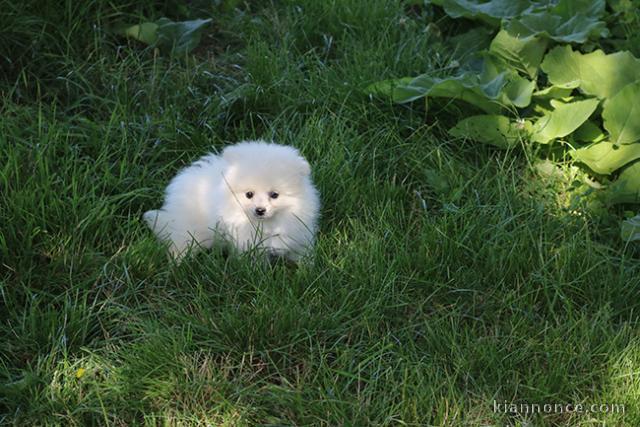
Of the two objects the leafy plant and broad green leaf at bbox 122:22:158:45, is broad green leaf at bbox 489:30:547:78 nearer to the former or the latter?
the leafy plant

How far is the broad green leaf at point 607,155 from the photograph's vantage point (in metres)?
3.92

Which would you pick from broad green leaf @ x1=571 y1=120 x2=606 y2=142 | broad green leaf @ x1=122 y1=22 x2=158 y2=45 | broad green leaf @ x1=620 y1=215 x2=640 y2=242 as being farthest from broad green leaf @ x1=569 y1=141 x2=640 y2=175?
broad green leaf @ x1=122 y1=22 x2=158 y2=45

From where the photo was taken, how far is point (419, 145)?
414 cm

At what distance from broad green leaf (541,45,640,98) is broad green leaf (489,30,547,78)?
101 mm

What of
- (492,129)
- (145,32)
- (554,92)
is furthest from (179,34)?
(554,92)

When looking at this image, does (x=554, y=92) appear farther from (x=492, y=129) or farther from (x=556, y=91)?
(x=492, y=129)

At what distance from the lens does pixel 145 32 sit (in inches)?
184

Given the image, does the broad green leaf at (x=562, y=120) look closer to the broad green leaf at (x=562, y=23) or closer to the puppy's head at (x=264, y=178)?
the broad green leaf at (x=562, y=23)

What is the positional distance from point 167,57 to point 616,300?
273cm

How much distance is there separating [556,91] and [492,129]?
39 centimetres

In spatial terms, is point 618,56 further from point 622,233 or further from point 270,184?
point 270,184

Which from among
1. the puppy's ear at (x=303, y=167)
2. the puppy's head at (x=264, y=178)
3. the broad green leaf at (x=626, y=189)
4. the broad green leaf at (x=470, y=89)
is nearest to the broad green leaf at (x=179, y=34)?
the broad green leaf at (x=470, y=89)

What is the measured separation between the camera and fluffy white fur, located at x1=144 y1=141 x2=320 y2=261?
134 inches

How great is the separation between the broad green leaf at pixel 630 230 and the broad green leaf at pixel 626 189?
27cm
